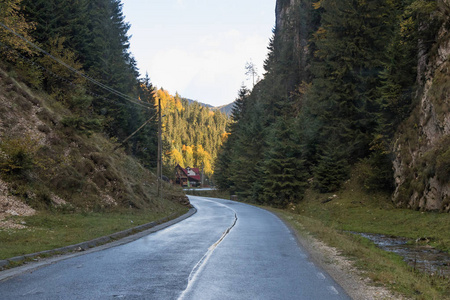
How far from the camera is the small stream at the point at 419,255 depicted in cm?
1112

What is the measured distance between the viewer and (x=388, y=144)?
96.4ft

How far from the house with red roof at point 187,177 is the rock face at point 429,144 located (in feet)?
333

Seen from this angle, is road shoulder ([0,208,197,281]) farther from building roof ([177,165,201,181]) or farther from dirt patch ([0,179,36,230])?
building roof ([177,165,201,181])

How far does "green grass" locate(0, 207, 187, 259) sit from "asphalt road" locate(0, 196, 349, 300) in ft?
5.35

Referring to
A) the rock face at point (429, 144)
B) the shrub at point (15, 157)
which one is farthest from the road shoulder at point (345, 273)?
the shrub at point (15, 157)

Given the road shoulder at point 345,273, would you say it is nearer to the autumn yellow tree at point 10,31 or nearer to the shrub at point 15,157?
the shrub at point 15,157

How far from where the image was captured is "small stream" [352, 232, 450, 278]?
1112cm

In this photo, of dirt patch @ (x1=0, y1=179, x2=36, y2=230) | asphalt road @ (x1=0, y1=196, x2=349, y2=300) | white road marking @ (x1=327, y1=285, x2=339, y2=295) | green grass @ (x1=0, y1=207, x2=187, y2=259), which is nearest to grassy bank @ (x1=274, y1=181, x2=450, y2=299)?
white road marking @ (x1=327, y1=285, x2=339, y2=295)

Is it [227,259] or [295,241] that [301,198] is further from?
[227,259]

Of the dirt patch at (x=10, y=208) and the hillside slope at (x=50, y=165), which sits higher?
the hillside slope at (x=50, y=165)

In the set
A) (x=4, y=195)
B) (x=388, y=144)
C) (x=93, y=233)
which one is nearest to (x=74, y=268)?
(x=93, y=233)

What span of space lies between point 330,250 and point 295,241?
7.54 feet

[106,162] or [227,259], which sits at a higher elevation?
[106,162]

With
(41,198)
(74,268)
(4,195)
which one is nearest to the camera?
(74,268)
